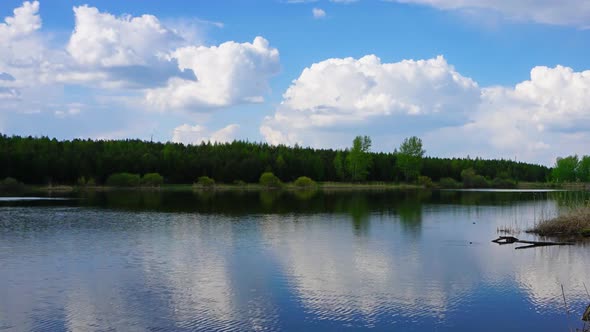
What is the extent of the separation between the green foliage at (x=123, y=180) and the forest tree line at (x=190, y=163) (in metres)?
3.43

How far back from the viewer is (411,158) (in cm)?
14350

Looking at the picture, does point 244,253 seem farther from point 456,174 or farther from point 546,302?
point 456,174

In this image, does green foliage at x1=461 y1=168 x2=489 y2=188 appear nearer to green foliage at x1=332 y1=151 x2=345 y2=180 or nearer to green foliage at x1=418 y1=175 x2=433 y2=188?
green foliage at x1=418 y1=175 x2=433 y2=188

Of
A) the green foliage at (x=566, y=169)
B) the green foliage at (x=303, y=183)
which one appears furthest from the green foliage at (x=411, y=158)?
the green foliage at (x=566, y=169)

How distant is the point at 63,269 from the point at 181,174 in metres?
105

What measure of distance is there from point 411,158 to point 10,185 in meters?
92.8

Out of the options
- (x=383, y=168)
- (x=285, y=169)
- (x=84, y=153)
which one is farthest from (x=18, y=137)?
(x=383, y=168)

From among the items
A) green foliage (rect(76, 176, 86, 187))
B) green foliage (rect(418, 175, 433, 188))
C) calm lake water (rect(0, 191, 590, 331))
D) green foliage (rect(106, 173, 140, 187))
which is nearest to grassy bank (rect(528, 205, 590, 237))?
calm lake water (rect(0, 191, 590, 331))

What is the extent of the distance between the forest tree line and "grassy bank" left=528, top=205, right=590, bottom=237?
9527 centimetres

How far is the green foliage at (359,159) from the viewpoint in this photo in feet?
445

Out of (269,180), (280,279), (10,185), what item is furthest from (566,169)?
(280,279)

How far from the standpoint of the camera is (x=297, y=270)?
21.7 meters

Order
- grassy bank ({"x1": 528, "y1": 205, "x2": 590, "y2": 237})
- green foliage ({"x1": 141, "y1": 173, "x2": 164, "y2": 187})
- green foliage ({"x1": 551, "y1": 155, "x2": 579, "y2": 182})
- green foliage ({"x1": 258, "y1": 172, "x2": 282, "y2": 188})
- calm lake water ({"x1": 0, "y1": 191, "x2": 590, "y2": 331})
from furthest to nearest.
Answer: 1. green foliage ({"x1": 551, "y1": 155, "x2": 579, "y2": 182})
2. green foliage ({"x1": 258, "y1": 172, "x2": 282, "y2": 188})
3. green foliage ({"x1": 141, "y1": 173, "x2": 164, "y2": 187})
4. grassy bank ({"x1": 528, "y1": 205, "x2": 590, "y2": 237})
5. calm lake water ({"x1": 0, "y1": 191, "x2": 590, "y2": 331})

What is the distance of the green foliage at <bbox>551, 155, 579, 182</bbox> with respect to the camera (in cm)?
17050
